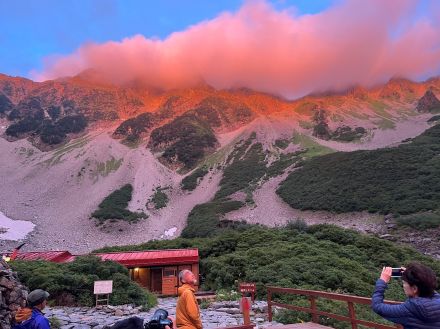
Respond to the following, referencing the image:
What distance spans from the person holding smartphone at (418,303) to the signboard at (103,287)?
1358 cm

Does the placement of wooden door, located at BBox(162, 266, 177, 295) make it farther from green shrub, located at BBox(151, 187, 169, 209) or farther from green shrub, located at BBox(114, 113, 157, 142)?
green shrub, located at BBox(114, 113, 157, 142)

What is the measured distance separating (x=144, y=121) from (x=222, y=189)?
54.8m

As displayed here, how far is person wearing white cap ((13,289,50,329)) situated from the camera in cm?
392

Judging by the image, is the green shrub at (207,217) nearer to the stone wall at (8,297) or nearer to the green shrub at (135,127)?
the stone wall at (8,297)

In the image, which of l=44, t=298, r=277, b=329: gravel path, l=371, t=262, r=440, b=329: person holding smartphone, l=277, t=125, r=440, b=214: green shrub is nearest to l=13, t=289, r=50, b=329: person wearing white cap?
l=371, t=262, r=440, b=329: person holding smartphone

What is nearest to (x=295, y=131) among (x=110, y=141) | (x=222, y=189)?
(x=222, y=189)

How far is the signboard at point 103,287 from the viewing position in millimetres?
14922

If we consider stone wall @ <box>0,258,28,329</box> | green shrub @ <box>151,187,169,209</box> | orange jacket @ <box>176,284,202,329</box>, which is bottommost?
stone wall @ <box>0,258,28,329</box>

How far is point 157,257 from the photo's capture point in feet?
81.8

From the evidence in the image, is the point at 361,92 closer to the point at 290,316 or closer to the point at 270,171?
the point at 270,171

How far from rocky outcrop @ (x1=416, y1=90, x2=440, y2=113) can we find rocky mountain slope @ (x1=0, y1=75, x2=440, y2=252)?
424 millimetres

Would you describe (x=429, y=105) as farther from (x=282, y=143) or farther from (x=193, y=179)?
(x=193, y=179)

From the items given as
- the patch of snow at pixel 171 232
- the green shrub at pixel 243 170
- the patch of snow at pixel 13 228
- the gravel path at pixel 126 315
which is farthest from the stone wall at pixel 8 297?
the green shrub at pixel 243 170

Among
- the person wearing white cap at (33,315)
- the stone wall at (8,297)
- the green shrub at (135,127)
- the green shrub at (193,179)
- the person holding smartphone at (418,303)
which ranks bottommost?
the stone wall at (8,297)
